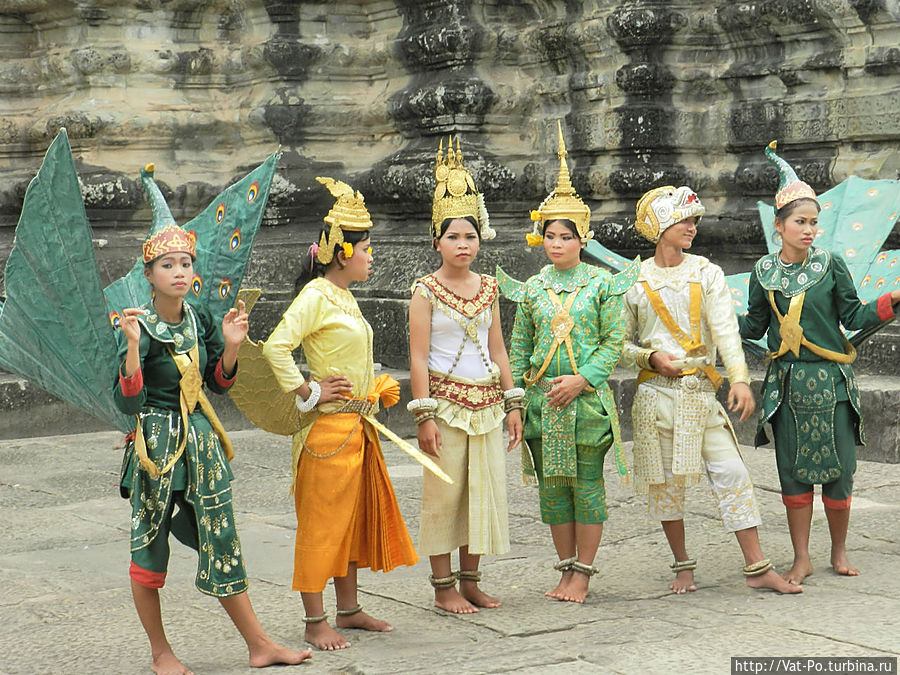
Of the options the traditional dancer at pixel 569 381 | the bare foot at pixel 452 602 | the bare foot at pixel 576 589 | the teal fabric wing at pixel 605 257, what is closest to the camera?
the bare foot at pixel 452 602

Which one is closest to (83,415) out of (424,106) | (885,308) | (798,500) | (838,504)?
(424,106)

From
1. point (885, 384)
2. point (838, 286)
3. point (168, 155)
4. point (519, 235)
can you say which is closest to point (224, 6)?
point (168, 155)

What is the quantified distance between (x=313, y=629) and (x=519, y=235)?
4970 millimetres

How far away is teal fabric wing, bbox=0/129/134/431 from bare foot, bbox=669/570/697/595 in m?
2.03

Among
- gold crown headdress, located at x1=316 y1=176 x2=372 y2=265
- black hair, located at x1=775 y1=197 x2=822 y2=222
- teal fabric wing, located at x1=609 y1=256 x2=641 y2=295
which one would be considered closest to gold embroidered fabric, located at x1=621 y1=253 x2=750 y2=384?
teal fabric wing, located at x1=609 y1=256 x2=641 y2=295

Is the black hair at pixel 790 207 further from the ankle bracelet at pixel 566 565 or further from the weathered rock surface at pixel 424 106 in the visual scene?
the weathered rock surface at pixel 424 106

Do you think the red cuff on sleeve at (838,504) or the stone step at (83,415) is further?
the stone step at (83,415)

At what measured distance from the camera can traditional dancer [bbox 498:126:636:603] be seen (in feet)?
15.5

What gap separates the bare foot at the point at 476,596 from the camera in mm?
4586

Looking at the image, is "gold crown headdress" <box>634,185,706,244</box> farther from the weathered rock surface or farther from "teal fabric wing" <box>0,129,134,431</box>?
the weathered rock surface

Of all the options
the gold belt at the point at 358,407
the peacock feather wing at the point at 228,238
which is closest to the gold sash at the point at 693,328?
the gold belt at the point at 358,407

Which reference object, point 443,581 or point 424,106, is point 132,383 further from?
point 424,106

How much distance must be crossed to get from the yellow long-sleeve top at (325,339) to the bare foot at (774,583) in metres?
1.57

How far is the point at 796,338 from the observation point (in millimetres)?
4965
